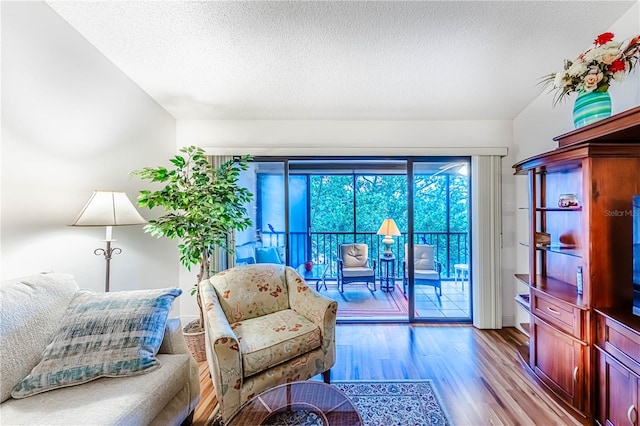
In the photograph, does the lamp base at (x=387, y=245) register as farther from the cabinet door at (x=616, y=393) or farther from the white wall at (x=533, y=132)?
the cabinet door at (x=616, y=393)

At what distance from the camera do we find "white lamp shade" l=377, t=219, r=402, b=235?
446 cm

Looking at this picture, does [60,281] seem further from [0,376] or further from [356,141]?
[356,141]

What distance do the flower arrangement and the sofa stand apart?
2.85m

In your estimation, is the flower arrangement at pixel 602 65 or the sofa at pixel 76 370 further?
the flower arrangement at pixel 602 65

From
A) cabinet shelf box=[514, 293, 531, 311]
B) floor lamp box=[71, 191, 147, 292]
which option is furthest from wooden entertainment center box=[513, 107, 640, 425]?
floor lamp box=[71, 191, 147, 292]

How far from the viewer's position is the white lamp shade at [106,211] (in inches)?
65.5

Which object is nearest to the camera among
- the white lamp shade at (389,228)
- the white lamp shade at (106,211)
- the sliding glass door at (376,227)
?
the white lamp shade at (106,211)

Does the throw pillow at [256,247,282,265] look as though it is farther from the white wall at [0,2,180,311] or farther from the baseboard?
the baseboard

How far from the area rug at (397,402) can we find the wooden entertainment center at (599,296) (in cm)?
85

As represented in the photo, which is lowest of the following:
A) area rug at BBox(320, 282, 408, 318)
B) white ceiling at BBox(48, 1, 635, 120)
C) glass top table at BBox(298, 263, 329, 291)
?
area rug at BBox(320, 282, 408, 318)

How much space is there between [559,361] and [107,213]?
10.4ft

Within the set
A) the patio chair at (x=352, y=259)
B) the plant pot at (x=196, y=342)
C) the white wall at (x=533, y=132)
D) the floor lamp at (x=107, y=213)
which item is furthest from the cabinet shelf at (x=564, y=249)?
the floor lamp at (x=107, y=213)

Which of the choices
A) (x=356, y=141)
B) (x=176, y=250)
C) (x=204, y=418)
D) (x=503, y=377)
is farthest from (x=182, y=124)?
(x=503, y=377)

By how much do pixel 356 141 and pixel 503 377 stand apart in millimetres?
2535
